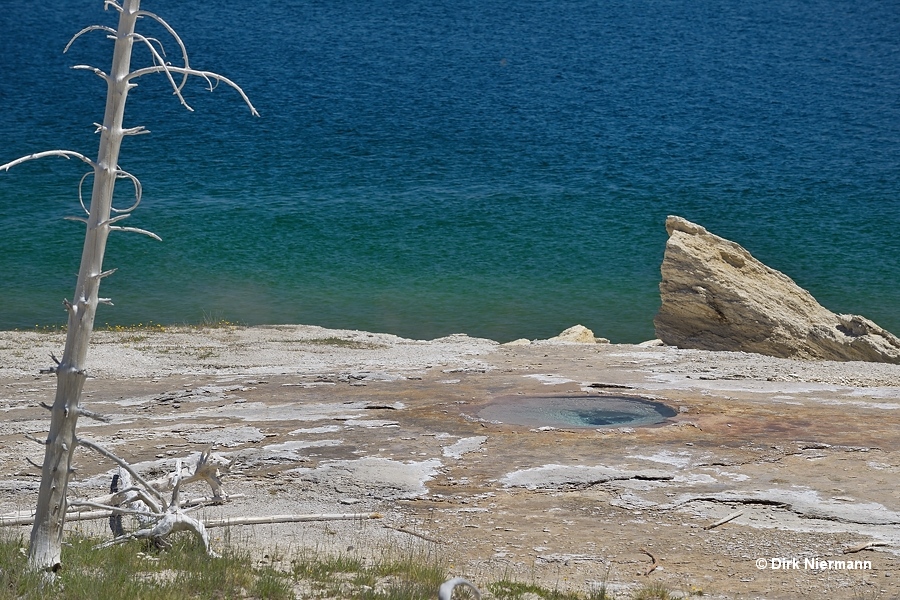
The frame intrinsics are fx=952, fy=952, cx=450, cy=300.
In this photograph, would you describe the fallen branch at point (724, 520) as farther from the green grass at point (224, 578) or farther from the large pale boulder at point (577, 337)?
the large pale boulder at point (577, 337)

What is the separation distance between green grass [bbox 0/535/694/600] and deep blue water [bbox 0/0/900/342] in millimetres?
20316

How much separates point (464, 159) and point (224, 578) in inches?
1742

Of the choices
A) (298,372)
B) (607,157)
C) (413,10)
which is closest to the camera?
(298,372)

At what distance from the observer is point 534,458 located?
1043cm

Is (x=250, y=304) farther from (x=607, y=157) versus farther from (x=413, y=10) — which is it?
(x=413, y=10)

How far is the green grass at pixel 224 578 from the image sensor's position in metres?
6.10

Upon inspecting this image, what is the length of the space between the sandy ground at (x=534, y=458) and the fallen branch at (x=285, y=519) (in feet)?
0.25

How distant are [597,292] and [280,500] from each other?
82.3 feet

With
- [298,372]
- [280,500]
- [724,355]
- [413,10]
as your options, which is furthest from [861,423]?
[413,10]

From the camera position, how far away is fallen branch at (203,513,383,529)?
8.35 metres

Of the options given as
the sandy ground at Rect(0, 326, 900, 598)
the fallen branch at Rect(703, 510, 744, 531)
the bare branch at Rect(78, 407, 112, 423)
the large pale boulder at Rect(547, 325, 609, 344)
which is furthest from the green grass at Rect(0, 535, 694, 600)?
the large pale boulder at Rect(547, 325, 609, 344)

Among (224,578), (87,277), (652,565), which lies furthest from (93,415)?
(652,565)

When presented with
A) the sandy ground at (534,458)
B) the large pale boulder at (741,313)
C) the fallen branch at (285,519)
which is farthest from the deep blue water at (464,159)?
the fallen branch at (285,519)

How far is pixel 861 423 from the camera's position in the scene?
1179 centimetres
